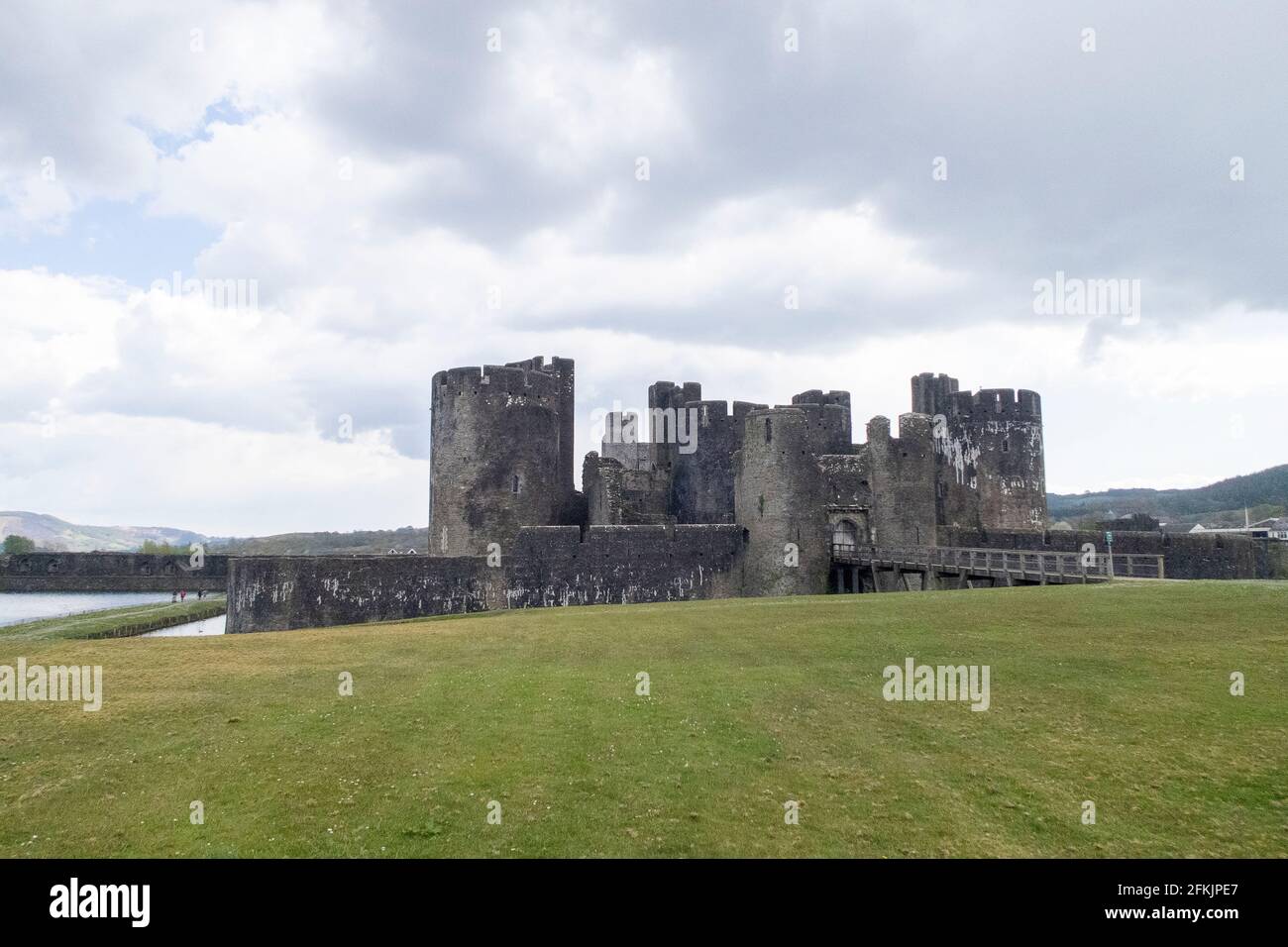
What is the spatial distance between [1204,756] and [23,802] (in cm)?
1665

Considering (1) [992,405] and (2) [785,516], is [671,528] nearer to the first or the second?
(2) [785,516]

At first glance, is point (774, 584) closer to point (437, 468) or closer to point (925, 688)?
point (437, 468)

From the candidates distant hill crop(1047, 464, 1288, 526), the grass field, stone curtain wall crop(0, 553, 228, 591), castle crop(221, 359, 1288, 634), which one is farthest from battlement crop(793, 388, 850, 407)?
distant hill crop(1047, 464, 1288, 526)

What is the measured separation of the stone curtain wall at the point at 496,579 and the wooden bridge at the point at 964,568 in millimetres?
6962

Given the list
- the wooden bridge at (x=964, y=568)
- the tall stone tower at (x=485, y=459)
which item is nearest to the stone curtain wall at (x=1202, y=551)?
the wooden bridge at (x=964, y=568)

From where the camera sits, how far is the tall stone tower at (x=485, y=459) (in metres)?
41.3

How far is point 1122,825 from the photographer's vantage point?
1021cm

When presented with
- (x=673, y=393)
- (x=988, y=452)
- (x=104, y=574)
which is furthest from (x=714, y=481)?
(x=104, y=574)

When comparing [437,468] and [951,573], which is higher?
[437,468]

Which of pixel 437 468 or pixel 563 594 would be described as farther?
pixel 437 468

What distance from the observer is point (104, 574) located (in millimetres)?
85000
